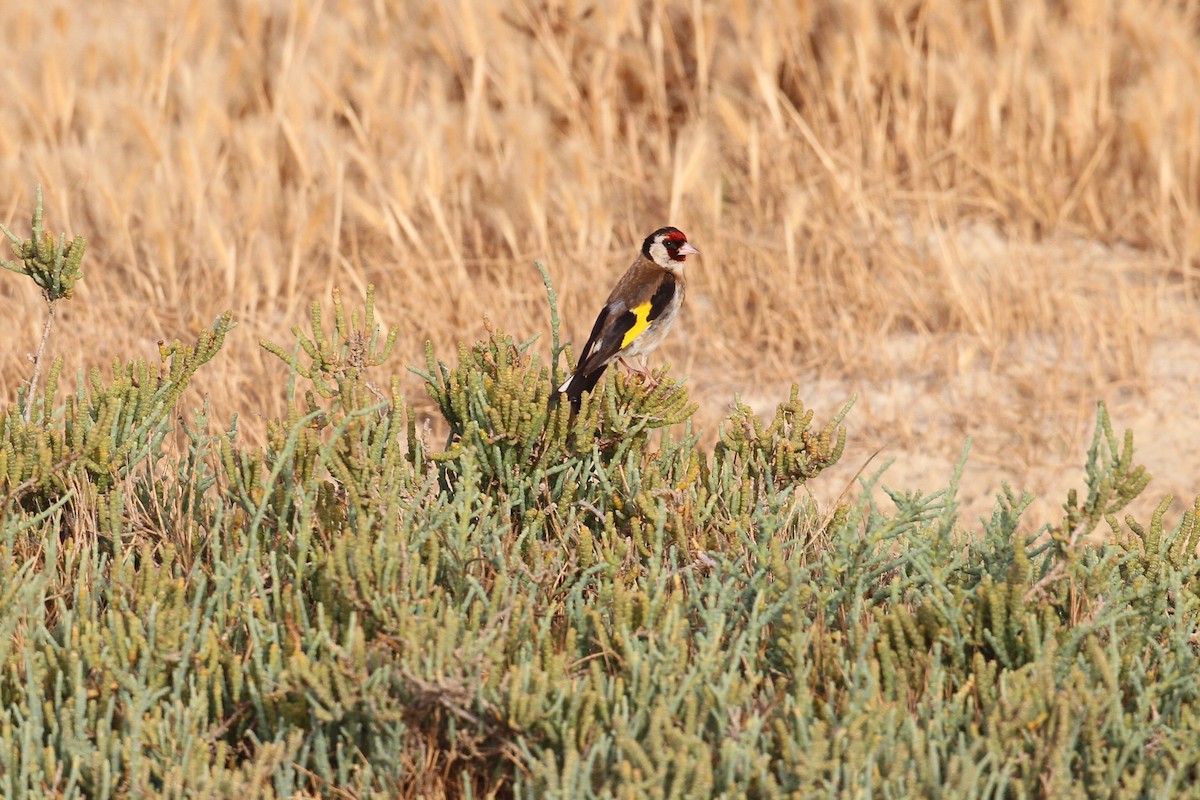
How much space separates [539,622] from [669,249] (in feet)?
8.15

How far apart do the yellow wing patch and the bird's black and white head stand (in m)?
0.51

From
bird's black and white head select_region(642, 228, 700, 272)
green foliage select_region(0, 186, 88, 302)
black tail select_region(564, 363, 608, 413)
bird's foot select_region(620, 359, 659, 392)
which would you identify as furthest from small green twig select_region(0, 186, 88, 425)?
bird's black and white head select_region(642, 228, 700, 272)

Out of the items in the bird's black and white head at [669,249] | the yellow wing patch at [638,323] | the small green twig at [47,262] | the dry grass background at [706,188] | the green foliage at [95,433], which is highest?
the dry grass background at [706,188]

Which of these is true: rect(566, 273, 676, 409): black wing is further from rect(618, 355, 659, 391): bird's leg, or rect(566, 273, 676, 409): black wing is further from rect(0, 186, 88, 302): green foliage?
rect(0, 186, 88, 302): green foliage

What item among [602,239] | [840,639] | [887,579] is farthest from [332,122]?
[840,639]

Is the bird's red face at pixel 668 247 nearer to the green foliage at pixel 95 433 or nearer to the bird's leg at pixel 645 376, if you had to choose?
the bird's leg at pixel 645 376

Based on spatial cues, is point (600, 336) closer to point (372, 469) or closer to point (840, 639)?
point (372, 469)

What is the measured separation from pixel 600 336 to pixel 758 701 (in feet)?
6.12

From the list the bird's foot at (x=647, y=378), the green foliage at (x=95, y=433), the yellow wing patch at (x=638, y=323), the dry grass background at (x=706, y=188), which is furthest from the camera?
the dry grass background at (x=706, y=188)

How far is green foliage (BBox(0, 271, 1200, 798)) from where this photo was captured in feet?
10.4

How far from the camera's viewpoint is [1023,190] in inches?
303

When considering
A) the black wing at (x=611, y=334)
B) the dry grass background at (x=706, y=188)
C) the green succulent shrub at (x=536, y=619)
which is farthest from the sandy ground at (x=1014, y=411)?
the green succulent shrub at (x=536, y=619)

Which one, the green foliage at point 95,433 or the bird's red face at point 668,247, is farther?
the bird's red face at point 668,247

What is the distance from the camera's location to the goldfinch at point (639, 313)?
4.74 m
